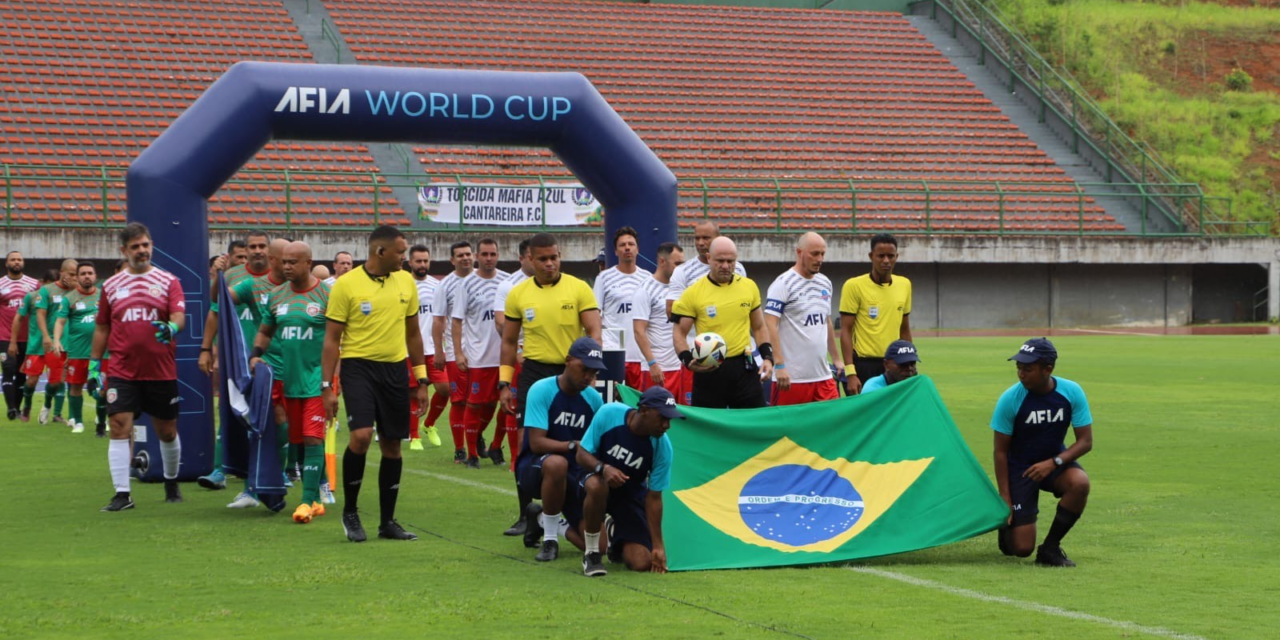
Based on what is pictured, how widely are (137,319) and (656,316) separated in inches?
176

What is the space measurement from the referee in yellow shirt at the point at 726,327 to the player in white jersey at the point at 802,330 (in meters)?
0.62

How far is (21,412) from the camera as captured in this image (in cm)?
1867

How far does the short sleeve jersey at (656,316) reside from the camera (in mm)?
12531

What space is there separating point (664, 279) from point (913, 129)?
99.9 ft

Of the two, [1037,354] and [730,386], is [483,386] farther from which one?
[1037,354]

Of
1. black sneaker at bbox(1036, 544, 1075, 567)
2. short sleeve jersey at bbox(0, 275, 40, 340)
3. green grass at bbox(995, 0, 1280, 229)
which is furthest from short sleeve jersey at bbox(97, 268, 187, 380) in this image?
green grass at bbox(995, 0, 1280, 229)

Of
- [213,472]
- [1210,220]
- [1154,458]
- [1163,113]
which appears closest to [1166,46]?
[1163,113]

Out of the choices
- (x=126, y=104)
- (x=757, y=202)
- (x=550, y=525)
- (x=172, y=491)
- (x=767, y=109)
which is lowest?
(x=172, y=491)

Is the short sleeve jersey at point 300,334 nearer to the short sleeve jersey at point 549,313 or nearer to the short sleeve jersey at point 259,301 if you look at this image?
the short sleeve jersey at point 259,301

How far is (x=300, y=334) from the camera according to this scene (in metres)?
10.6

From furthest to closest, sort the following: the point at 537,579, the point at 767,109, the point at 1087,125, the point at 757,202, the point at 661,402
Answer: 1. the point at 1087,125
2. the point at 767,109
3. the point at 757,202
4. the point at 537,579
5. the point at 661,402

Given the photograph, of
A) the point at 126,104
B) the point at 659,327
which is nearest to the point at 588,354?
the point at 659,327

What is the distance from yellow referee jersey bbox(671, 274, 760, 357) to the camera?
1120 centimetres

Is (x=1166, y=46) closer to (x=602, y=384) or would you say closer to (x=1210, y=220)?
(x=1210, y=220)
